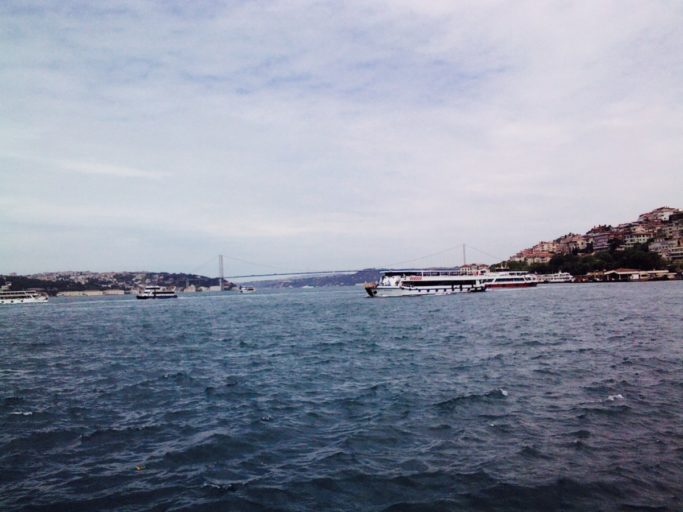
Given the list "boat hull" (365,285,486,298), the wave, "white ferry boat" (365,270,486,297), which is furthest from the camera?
"white ferry boat" (365,270,486,297)

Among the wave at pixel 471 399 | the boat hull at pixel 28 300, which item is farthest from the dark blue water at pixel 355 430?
the boat hull at pixel 28 300

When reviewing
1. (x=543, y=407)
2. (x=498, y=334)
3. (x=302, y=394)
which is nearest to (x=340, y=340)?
(x=498, y=334)

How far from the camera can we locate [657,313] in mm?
37594

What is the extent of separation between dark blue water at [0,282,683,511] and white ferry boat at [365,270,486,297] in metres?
64.6

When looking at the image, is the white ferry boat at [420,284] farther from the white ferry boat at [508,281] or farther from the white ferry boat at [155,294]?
the white ferry boat at [155,294]

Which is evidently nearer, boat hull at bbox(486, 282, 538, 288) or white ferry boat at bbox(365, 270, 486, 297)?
white ferry boat at bbox(365, 270, 486, 297)

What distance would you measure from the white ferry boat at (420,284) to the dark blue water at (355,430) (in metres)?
64.6

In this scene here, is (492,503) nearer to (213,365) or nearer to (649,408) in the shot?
(649,408)

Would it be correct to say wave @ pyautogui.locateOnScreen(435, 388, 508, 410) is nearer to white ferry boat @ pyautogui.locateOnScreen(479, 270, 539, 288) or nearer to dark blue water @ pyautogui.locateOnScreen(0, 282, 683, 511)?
dark blue water @ pyautogui.locateOnScreen(0, 282, 683, 511)

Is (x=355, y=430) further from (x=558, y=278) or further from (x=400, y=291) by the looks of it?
(x=558, y=278)

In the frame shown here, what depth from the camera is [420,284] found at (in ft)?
297

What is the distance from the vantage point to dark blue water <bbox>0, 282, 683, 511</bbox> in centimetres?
822

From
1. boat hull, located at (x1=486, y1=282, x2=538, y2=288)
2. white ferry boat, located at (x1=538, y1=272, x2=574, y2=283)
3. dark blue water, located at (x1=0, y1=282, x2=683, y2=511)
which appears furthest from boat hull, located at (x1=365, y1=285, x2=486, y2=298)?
white ferry boat, located at (x1=538, y1=272, x2=574, y2=283)

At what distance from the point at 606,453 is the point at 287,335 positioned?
25756 millimetres
